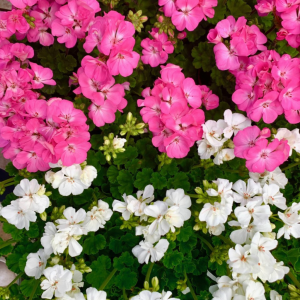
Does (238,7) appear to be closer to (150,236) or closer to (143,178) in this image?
(143,178)

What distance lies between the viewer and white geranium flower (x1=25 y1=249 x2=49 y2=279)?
1.21 m

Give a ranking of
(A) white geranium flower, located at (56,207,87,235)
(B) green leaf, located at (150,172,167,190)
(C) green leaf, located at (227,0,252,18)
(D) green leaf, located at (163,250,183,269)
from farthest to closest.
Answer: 1. (C) green leaf, located at (227,0,252,18)
2. (B) green leaf, located at (150,172,167,190)
3. (D) green leaf, located at (163,250,183,269)
4. (A) white geranium flower, located at (56,207,87,235)

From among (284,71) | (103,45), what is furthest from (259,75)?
(103,45)

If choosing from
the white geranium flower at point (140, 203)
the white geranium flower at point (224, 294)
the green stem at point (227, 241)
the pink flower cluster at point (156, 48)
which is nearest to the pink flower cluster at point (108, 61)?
the pink flower cluster at point (156, 48)

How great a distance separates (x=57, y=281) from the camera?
1.08m

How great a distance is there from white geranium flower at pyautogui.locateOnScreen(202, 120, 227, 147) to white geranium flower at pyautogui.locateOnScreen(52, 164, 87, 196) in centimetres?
53

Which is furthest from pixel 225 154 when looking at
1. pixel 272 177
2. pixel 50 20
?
pixel 50 20

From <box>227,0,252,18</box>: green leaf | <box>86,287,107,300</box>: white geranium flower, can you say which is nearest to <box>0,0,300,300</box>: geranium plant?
<box>86,287,107,300</box>: white geranium flower

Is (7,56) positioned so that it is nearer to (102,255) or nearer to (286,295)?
(102,255)

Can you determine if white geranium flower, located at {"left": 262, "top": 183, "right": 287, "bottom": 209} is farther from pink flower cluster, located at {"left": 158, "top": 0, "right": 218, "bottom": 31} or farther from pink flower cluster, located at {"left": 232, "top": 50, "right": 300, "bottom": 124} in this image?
pink flower cluster, located at {"left": 158, "top": 0, "right": 218, "bottom": 31}

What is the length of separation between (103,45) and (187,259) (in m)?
0.96

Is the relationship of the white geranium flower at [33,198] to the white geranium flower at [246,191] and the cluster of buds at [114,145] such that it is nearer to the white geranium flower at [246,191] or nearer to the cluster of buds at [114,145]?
the cluster of buds at [114,145]

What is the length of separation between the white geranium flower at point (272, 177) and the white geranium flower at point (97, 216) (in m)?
0.64

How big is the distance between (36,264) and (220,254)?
740mm
